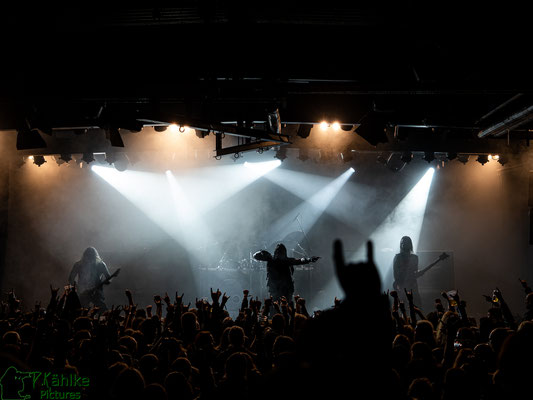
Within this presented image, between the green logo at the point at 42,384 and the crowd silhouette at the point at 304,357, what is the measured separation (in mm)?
39

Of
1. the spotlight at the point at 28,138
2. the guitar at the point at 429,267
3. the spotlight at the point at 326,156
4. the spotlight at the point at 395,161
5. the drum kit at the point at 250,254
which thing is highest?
the spotlight at the point at 395,161

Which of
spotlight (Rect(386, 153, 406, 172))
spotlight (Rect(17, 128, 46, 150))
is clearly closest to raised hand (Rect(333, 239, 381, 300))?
spotlight (Rect(17, 128, 46, 150))

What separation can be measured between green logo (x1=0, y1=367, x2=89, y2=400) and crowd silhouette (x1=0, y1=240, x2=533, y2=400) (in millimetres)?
39

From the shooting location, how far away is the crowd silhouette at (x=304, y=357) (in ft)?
4.49

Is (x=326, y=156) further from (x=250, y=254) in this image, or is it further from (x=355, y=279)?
(x=355, y=279)

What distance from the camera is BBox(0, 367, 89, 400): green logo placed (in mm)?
1916

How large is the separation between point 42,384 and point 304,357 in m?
1.78

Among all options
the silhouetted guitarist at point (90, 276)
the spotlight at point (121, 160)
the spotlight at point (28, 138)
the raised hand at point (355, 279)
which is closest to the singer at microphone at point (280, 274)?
the silhouetted guitarist at point (90, 276)

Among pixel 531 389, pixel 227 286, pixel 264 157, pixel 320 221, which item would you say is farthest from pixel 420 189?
pixel 531 389

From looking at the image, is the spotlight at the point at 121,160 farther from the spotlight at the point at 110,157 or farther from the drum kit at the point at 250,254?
the drum kit at the point at 250,254

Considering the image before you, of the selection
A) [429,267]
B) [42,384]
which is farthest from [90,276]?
[429,267]

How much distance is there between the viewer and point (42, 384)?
2.25 m

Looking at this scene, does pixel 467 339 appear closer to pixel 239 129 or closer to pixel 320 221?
pixel 239 129

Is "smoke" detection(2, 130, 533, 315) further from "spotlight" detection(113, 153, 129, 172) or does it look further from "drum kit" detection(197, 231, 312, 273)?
"spotlight" detection(113, 153, 129, 172)
